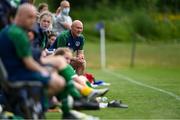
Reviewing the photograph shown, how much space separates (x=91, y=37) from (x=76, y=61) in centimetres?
2679

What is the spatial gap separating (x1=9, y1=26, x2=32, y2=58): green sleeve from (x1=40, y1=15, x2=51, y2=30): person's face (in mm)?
4189

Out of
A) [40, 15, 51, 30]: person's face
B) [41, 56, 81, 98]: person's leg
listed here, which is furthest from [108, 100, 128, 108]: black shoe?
[40, 15, 51, 30]: person's face

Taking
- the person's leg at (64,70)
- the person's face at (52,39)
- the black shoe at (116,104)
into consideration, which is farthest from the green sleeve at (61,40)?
the person's leg at (64,70)

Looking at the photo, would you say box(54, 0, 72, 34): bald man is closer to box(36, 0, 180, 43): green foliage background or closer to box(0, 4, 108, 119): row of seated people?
box(0, 4, 108, 119): row of seated people

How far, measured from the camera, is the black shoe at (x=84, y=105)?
38.3ft

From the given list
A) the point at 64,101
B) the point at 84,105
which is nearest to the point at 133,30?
the point at 84,105

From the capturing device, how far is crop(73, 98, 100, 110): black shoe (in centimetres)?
1168

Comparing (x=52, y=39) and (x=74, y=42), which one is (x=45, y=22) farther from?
(x=52, y=39)

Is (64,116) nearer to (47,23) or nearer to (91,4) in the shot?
(47,23)

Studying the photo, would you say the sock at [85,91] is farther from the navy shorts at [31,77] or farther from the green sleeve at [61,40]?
the green sleeve at [61,40]

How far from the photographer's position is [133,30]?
42719 mm

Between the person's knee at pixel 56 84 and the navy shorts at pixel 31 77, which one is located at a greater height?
the navy shorts at pixel 31 77

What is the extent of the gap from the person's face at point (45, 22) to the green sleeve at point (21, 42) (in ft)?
13.7

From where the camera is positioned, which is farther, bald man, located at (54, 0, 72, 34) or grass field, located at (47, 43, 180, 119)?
bald man, located at (54, 0, 72, 34)
